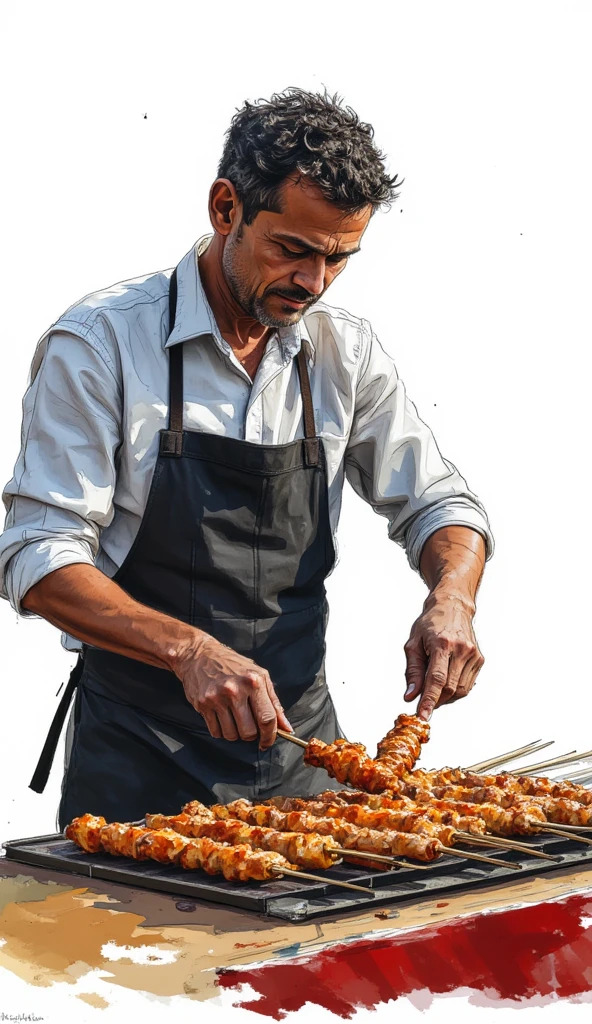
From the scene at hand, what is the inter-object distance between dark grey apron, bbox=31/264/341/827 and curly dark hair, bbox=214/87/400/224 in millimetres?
454

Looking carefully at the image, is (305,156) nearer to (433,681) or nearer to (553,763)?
(433,681)

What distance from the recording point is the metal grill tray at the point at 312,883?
7.83 ft

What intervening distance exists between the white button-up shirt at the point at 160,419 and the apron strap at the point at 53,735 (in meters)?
0.39

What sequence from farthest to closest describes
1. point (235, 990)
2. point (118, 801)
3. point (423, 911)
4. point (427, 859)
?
point (118, 801)
point (427, 859)
point (423, 911)
point (235, 990)

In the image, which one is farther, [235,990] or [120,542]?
[120,542]

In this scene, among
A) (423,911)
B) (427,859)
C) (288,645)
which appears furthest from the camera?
(288,645)

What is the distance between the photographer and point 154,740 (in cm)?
348

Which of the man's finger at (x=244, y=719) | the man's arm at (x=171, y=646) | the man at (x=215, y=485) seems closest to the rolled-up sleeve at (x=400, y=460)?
the man at (x=215, y=485)

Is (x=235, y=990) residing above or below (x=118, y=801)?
below

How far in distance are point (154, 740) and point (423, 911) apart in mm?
1285

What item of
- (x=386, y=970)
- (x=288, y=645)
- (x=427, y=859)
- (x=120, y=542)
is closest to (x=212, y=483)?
(x=120, y=542)

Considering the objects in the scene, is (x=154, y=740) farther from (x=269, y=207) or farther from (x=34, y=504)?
(x=269, y=207)

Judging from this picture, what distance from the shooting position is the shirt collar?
3562mm

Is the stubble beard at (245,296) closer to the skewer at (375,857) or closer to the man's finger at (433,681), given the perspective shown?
the man's finger at (433,681)
